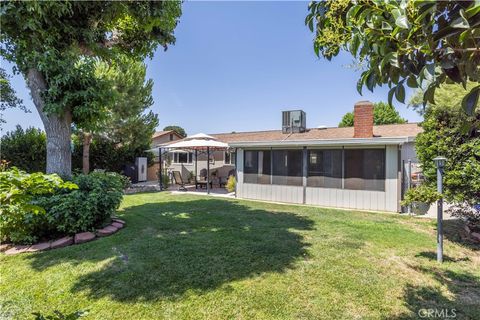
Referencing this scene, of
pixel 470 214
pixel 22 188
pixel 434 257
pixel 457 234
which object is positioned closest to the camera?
pixel 22 188

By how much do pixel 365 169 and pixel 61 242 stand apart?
958cm

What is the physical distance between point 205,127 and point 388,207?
2572 cm

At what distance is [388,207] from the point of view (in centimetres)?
930

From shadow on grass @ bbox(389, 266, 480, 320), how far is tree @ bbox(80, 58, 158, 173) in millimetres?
16118

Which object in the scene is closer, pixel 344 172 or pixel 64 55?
pixel 64 55

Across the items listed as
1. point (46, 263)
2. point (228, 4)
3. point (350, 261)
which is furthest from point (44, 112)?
point (350, 261)

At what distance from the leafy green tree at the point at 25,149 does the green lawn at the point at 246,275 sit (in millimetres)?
10163

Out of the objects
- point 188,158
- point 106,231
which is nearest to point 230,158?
point 188,158

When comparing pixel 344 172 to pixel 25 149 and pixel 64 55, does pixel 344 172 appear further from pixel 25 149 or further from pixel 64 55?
pixel 25 149

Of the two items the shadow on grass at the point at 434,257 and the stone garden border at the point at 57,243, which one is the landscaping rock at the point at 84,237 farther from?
the shadow on grass at the point at 434,257

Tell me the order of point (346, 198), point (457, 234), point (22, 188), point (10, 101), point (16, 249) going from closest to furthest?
point (22, 188) < point (16, 249) < point (457, 234) < point (346, 198) < point (10, 101)

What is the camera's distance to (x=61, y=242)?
5.28 meters

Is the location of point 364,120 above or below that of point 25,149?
above

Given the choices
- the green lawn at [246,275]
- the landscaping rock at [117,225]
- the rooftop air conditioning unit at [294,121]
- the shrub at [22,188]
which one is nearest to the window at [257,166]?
the rooftop air conditioning unit at [294,121]
